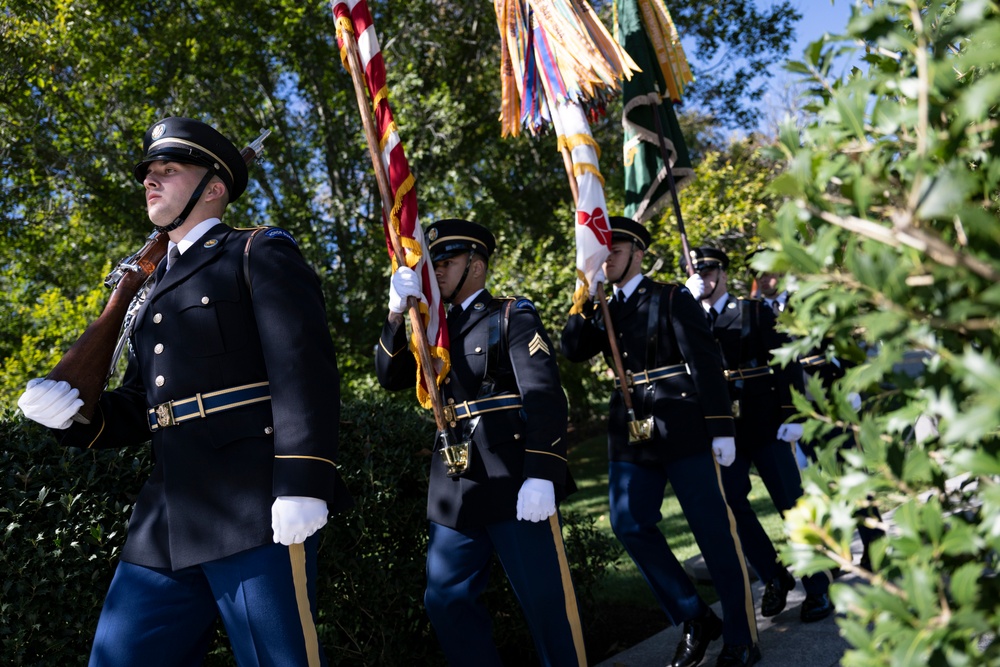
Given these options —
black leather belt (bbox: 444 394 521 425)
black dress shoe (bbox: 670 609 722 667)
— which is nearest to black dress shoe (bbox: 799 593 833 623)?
black dress shoe (bbox: 670 609 722 667)

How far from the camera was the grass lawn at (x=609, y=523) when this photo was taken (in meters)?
5.56

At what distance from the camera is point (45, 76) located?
32.7 feet

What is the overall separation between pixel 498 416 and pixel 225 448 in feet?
4.16

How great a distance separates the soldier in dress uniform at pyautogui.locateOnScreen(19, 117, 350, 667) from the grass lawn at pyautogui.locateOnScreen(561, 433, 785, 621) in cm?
144

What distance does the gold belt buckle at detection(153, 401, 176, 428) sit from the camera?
2721mm

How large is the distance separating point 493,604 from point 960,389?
3116 millimetres

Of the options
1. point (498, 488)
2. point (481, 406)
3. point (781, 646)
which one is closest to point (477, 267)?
point (481, 406)

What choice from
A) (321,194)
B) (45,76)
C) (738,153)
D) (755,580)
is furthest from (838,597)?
(738,153)

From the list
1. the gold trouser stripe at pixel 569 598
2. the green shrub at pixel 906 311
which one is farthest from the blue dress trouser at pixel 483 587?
the green shrub at pixel 906 311

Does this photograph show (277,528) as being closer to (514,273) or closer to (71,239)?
(514,273)

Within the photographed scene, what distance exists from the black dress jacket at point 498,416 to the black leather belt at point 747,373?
2.36 meters

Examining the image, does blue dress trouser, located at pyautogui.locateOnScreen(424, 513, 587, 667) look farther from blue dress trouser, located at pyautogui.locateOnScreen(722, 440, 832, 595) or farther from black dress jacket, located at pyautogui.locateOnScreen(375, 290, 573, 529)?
blue dress trouser, located at pyautogui.locateOnScreen(722, 440, 832, 595)

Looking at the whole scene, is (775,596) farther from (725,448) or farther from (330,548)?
(330,548)

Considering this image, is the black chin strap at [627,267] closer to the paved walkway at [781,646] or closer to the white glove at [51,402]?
the paved walkway at [781,646]
